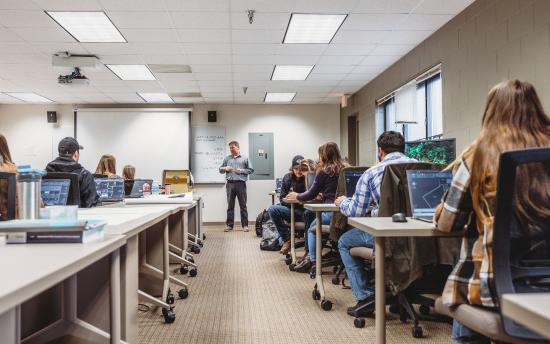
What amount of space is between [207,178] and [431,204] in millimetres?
7217

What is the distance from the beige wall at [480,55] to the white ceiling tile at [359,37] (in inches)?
23.3

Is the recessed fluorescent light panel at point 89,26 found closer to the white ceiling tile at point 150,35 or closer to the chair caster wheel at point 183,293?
the white ceiling tile at point 150,35

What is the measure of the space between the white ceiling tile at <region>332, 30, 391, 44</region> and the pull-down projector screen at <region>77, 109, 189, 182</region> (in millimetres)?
4493

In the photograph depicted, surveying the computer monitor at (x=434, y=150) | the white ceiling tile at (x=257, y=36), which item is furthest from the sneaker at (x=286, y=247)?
the white ceiling tile at (x=257, y=36)

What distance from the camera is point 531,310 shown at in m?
0.63

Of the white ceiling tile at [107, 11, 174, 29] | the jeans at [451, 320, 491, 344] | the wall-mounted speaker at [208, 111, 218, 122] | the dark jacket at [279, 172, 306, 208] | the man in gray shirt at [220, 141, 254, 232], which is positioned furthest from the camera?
the wall-mounted speaker at [208, 111, 218, 122]

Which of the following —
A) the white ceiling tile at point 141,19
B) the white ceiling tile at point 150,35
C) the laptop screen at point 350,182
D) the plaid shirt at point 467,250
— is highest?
the white ceiling tile at point 141,19

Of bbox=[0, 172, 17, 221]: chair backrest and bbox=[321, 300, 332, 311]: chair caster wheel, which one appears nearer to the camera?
bbox=[0, 172, 17, 221]: chair backrest

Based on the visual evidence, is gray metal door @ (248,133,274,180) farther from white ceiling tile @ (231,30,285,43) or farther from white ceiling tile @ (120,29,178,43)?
white ceiling tile @ (120,29,178,43)

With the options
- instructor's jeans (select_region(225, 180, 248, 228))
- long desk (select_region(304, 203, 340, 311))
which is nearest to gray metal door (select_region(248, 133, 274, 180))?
instructor's jeans (select_region(225, 180, 248, 228))

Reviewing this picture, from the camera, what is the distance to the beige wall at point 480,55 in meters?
3.21

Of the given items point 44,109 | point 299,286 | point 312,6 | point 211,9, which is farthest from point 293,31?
point 44,109

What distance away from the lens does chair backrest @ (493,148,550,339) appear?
3.46ft

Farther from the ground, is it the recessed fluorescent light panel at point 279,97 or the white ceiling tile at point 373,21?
the white ceiling tile at point 373,21
